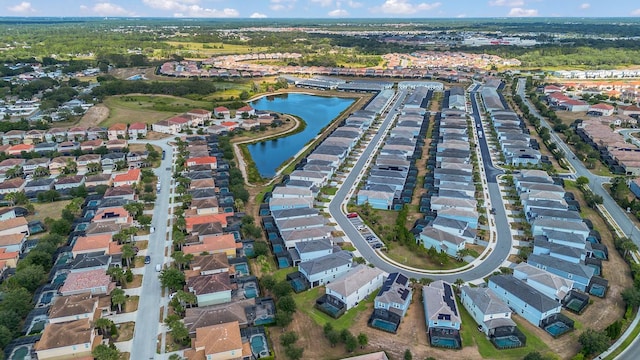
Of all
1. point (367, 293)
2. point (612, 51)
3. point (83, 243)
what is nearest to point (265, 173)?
point (83, 243)

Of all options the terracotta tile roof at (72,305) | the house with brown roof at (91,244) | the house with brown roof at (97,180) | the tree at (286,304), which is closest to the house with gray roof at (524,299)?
the tree at (286,304)

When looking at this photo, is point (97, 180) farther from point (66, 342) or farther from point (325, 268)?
point (325, 268)

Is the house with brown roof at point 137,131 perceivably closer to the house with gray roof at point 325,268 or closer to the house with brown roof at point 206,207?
the house with brown roof at point 206,207

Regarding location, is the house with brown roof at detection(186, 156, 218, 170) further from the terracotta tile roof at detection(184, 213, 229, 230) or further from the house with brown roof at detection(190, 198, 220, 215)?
the terracotta tile roof at detection(184, 213, 229, 230)

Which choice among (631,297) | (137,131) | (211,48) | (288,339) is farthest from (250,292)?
(211,48)

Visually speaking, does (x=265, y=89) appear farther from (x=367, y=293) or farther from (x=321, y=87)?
(x=367, y=293)
